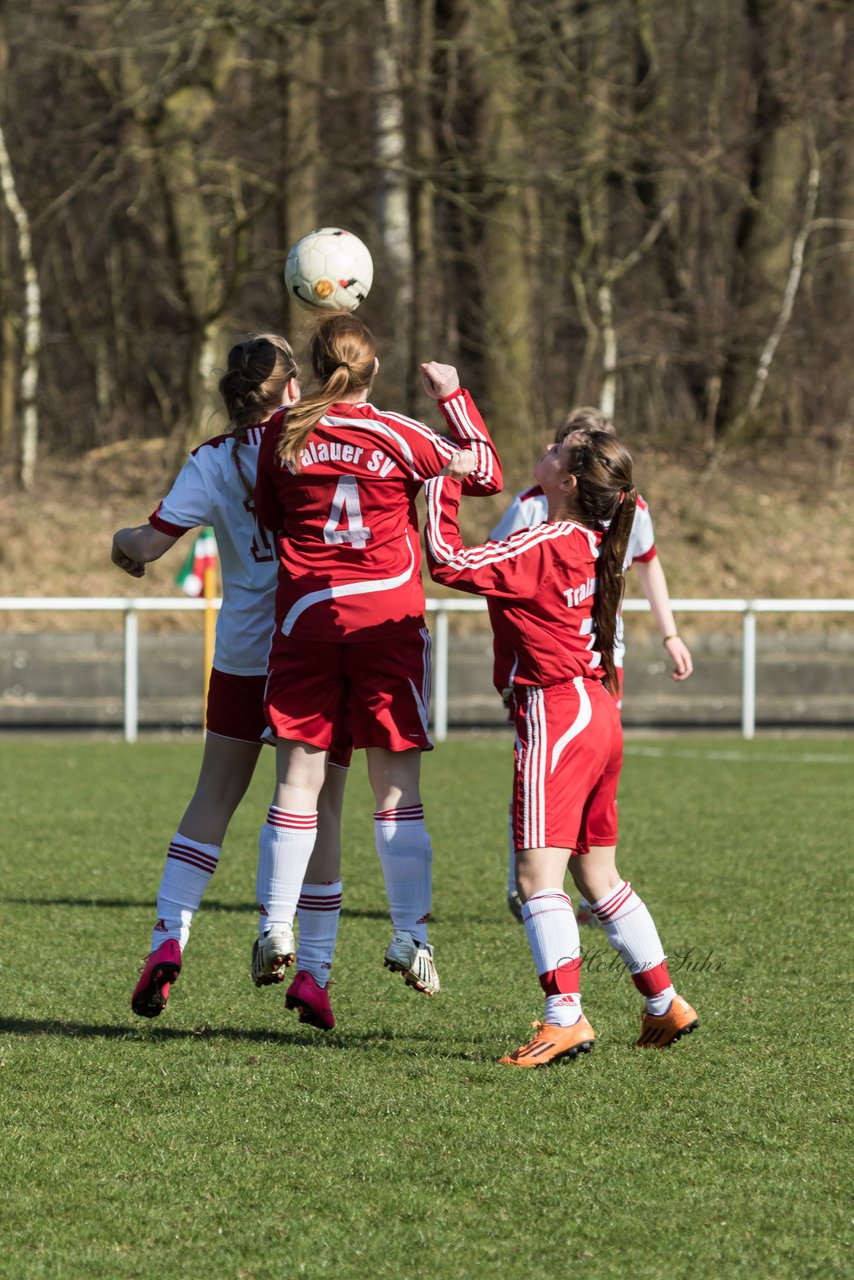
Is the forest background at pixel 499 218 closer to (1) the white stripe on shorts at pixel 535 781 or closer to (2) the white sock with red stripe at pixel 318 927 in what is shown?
(2) the white sock with red stripe at pixel 318 927

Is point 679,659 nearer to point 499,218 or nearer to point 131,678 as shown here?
point 131,678

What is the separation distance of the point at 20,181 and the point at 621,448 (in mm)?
20188

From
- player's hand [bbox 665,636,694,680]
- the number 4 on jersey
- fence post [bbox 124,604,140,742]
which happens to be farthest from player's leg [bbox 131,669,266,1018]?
fence post [bbox 124,604,140,742]

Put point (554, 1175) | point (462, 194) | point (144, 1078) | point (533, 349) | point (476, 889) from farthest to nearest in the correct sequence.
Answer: point (533, 349), point (462, 194), point (476, 889), point (144, 1078), point (554, 1175)

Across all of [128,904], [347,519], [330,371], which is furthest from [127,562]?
[128,904]

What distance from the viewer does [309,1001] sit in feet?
15.2

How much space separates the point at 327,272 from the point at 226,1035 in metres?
2.22

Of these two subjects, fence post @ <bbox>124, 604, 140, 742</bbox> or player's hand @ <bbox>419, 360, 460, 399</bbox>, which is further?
fence post @ <bbox>124, 604, 140, 742</bbox>

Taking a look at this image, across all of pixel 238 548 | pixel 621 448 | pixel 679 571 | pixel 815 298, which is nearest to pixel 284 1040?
pixel 238 548

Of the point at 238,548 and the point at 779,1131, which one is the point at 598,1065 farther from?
the point at 238,548

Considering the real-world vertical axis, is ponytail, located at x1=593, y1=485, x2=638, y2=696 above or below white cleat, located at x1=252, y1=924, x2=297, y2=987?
above

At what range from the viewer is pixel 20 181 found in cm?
2294

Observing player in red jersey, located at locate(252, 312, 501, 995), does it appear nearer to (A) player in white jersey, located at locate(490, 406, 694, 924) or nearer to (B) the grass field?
(B) the grass field

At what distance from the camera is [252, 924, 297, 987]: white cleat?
175 inches
